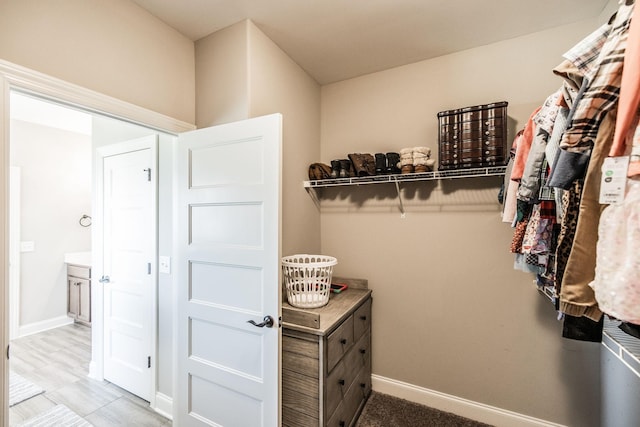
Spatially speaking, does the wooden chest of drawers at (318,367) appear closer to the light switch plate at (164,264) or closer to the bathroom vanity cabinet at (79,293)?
the light switch plate at (164,264)

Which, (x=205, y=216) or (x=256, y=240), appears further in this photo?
(x=205, y=216)

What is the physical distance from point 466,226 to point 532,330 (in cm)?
82

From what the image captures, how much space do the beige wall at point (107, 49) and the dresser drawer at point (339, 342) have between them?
1796 millimetres

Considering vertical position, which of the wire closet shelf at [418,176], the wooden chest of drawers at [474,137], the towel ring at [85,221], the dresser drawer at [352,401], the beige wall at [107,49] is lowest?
the dresser drawer at [352,401]

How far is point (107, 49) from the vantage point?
152 cm

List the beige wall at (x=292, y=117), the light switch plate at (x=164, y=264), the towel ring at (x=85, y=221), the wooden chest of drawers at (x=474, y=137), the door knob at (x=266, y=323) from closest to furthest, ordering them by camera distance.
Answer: the door knob at (x=266, y=323), the wooden chest of drawers at (x=474, y=137), the beige wall at (x=292, y=117), the light switch plate at (x=164, y=264), the towel ring at (x=85, y=221)

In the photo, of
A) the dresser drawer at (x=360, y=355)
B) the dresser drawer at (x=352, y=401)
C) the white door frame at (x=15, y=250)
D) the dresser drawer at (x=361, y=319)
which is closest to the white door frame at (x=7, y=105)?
the dresser drawer at (x=352, y=401)

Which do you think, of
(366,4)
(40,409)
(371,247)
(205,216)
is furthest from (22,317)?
(366,4)

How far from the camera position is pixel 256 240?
1.54m

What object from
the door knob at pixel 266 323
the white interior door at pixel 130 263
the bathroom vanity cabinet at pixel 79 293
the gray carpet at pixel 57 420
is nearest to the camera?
the door knob at pixel 266 323

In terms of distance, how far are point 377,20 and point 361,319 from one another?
215cm

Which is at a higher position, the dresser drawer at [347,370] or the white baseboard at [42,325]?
the dresser drawer at [347,370]

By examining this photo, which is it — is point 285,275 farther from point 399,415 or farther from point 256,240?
point 399,415

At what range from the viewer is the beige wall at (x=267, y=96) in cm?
183
